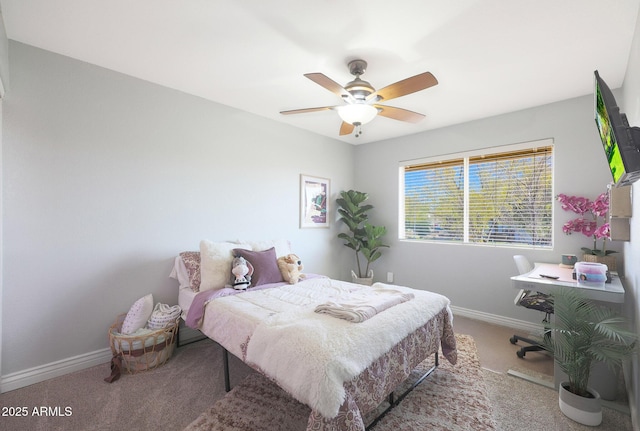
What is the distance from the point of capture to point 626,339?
5.42 ft

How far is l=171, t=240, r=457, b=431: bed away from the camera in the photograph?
132 centimetres

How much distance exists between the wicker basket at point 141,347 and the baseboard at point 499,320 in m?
3.35

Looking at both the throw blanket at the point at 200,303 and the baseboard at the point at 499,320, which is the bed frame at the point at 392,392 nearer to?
the throw blanket at the point at 200,303

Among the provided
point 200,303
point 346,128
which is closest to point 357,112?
point 346,128

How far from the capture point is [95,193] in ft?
7.74

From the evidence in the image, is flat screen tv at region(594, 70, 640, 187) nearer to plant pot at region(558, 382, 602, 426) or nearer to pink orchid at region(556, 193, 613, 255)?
plant pot at region(558, 382, 602, 426)

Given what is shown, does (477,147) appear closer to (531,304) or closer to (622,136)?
(531,304)

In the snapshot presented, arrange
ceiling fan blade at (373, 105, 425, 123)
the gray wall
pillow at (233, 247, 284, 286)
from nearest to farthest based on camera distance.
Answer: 1. ceiling fan blade at (373, 105, 425, 123)
2. pillow at (233, 247, 284, 286)
3. the gray wall

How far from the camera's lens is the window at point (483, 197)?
126 inches

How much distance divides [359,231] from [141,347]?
3.03 meters

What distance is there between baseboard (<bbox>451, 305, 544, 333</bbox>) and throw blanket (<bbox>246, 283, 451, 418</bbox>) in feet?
6.81

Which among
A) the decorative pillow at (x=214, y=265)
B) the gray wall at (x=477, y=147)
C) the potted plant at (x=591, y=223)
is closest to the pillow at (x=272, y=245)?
the decorative pillow at (x=214, y=265)

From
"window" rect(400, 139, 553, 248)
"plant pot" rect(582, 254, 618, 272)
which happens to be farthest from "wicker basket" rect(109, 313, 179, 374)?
"plant pot" rect(582, 254, 618, 272)

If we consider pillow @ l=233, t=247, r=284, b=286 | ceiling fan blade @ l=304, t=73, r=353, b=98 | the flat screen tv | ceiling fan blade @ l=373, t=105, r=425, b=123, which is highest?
ceiling fan blade @ l=304, t=73, r=353, b=98
